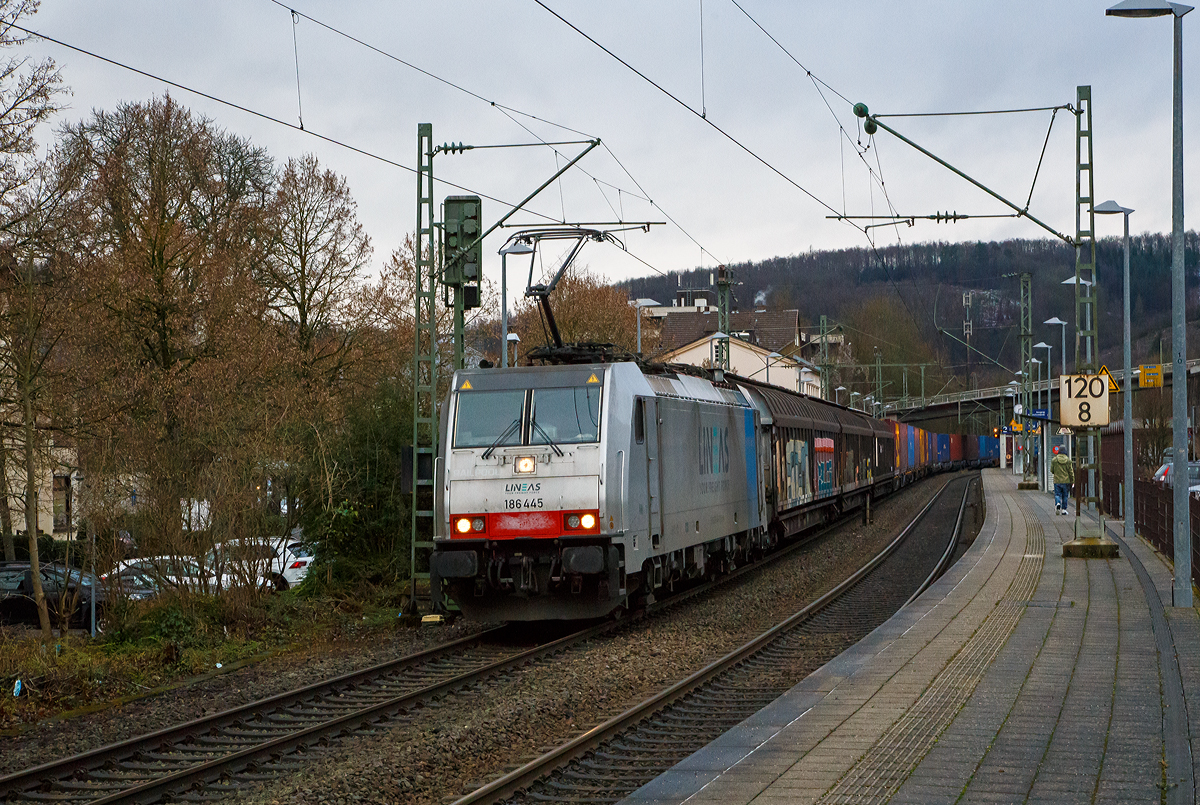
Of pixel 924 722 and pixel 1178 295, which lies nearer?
pixel 924 722

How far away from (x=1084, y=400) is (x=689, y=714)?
36.3 ft

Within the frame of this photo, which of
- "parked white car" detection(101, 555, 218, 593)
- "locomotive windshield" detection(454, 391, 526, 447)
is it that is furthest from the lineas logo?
"parked white car" detection(101, 555, 218, 593)

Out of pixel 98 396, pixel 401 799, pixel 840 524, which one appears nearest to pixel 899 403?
pixel 840 524

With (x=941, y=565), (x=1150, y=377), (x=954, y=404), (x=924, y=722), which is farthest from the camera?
(x=954, y=404)

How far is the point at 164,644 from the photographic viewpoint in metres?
13.6

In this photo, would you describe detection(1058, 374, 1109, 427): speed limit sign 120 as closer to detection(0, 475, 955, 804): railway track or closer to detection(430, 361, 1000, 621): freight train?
detection(430, 361, 1000, 621): freight train

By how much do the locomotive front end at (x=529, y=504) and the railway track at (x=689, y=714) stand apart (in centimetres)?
200

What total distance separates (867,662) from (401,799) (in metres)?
4.65

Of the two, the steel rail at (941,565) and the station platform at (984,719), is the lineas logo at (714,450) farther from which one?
the station platform at (984,719)

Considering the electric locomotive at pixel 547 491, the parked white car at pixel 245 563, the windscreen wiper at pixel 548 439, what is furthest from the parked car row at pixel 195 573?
the windscreen wiper at pixel 548 439

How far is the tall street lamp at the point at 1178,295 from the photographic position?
1364 centimetres

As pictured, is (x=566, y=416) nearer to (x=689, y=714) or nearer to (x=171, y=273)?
(x=689, y=714)

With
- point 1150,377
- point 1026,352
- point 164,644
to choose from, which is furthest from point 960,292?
point 164,644

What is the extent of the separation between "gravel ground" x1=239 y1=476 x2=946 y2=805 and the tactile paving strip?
8.03ft
